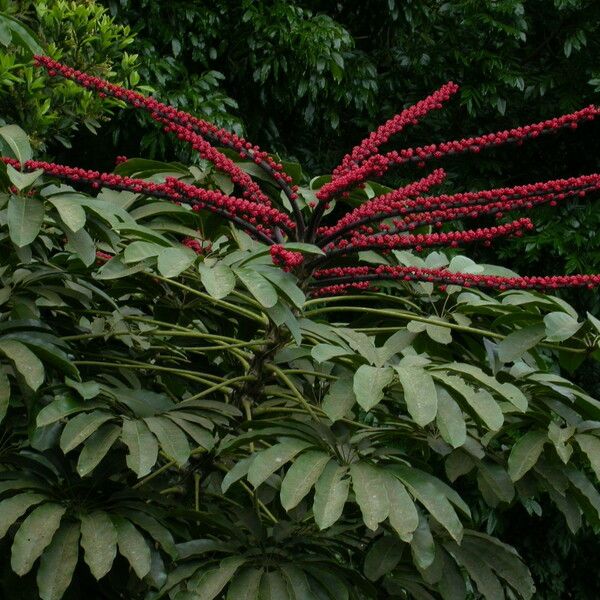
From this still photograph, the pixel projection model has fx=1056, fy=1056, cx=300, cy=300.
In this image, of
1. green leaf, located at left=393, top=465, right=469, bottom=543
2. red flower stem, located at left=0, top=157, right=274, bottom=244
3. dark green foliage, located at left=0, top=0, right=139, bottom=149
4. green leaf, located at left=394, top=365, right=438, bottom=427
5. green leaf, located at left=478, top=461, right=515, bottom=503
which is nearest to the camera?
green leaf, located at left=394, top=365, right=438, bottom=427

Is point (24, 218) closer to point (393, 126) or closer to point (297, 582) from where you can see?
point (393, 126)

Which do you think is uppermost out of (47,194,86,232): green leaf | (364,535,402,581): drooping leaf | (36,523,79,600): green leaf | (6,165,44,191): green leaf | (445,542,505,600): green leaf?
(6,165,44,191): green leaf

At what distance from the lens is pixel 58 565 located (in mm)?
1722

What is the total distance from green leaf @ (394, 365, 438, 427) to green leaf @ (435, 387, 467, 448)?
4 cm

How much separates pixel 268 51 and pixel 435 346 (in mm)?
3508

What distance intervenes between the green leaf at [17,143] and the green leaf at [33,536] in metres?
0.62

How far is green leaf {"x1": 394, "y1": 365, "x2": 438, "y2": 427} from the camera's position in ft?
5.24

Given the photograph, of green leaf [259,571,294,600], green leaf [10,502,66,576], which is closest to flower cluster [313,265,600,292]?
green leaf [259,571,294,600]

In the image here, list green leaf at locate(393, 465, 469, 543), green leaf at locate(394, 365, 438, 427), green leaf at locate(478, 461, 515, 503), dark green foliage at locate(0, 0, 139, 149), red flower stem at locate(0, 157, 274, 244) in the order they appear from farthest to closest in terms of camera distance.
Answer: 1. dark green foliage at locate(0, 0, 139, 149)
2. green leaf at locate(478, 461, 515, 503)
3. red flower stem at locate(0, 157, 274, 244)
4. green leaf at locate(393, 465, 469, 543)
5. green leaf at locate(394, 365, 438, 427)

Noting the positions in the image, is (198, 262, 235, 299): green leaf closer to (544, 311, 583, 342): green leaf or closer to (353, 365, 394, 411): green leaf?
(353, 365, 394, 411): green leaf

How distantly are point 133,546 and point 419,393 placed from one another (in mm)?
546

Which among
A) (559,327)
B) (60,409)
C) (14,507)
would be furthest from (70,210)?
(559,327)

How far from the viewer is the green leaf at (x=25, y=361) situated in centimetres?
174

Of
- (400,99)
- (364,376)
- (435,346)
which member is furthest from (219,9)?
(364,376)
